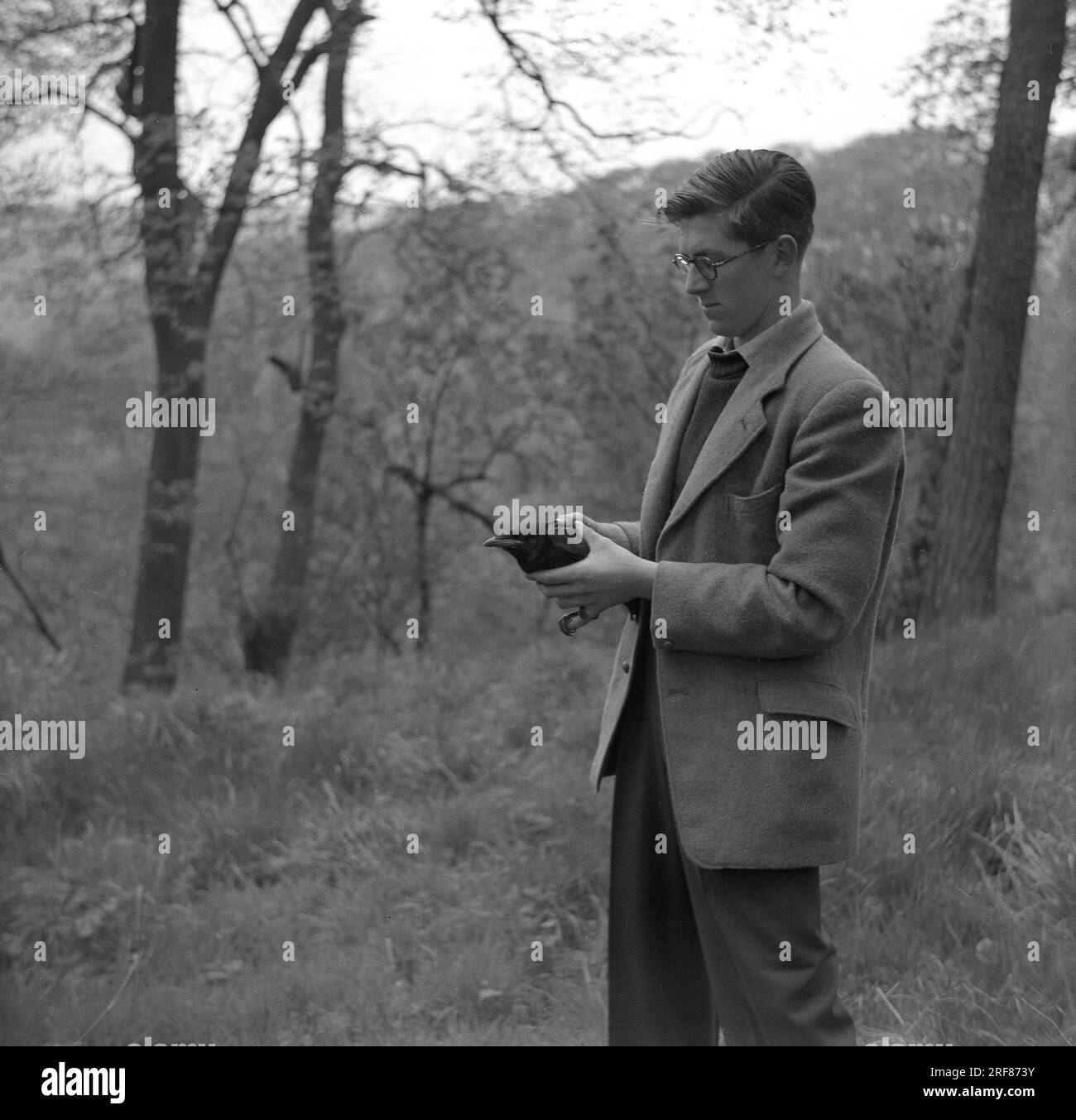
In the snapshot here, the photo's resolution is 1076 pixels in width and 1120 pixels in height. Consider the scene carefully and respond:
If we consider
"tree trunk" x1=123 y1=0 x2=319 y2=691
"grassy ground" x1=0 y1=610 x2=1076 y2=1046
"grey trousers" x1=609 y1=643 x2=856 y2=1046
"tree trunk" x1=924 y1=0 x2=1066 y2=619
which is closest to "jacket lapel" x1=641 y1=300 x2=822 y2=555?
"grey trousers" x1=609 y1=643 x2=856 y2=1046

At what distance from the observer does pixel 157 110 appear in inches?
336

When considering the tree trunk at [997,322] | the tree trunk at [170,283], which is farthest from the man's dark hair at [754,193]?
the tree trunk at [170,283]

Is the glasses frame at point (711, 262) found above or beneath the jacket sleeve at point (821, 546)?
above

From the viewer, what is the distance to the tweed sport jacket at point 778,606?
7.09 ft

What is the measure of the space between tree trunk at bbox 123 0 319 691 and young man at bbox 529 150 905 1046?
253 inches

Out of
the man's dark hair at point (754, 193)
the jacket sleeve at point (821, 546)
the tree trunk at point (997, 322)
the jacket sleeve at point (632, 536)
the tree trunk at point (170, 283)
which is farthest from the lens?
the tree trunk at point (170, 283)

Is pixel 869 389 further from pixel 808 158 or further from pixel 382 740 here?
pixel 808 158

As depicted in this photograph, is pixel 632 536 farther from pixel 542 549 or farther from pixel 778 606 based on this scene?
pixel 778 606

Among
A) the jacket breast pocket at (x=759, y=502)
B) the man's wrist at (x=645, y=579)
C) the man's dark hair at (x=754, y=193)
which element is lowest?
the man's wrist at (x=645, y=579)

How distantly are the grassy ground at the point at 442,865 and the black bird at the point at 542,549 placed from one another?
1.79m

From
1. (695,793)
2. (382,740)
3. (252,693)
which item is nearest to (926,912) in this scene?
(695,793)

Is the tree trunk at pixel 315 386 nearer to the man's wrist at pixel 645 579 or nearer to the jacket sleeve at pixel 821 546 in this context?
the man's wrist at pixel 645 579

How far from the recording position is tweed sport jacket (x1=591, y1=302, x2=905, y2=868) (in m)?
2.16
